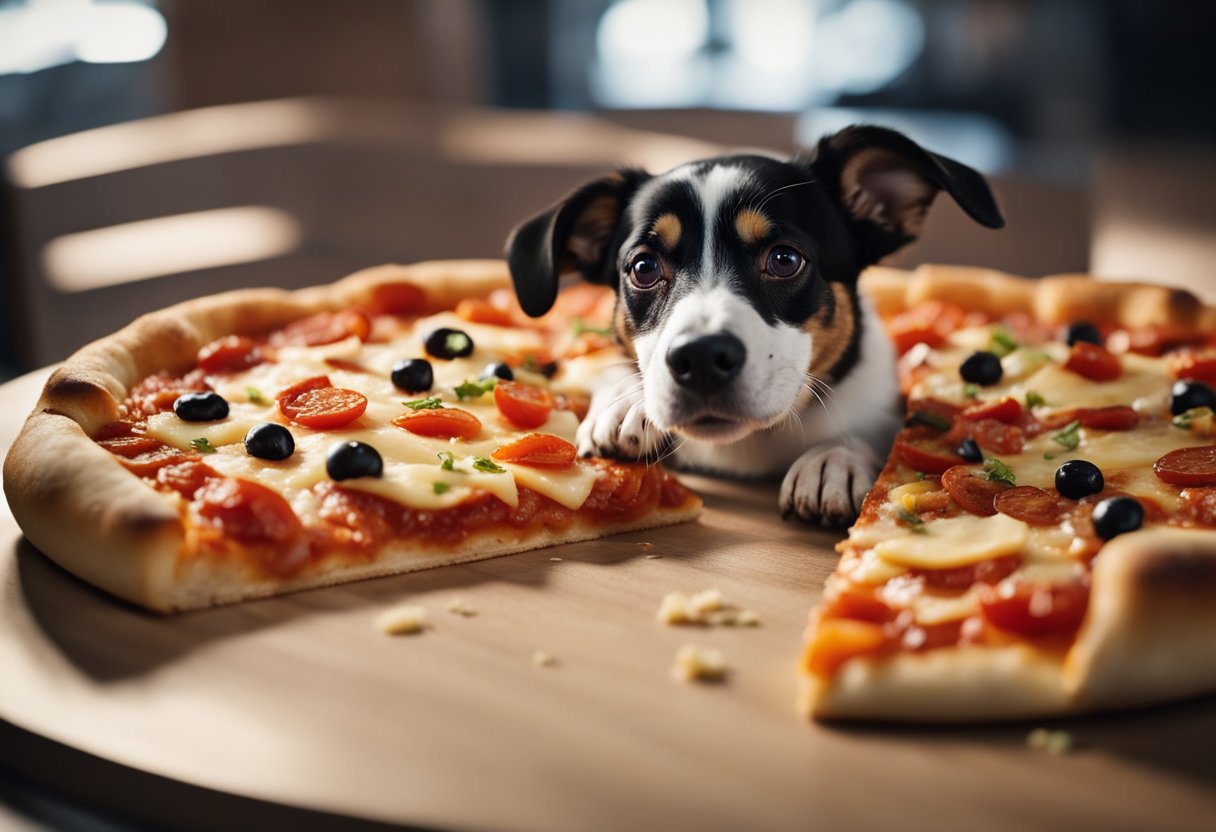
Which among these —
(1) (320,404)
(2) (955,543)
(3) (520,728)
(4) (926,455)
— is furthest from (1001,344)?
(3) (520,728)

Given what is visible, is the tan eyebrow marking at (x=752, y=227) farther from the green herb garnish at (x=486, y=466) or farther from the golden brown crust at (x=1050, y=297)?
the golden brown crust at (x=1050, y=297)

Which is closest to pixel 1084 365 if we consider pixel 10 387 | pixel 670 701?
pixel 670 701

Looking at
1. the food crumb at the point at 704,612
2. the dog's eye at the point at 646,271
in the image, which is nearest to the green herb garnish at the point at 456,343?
the dog's eye at the point at 646,271

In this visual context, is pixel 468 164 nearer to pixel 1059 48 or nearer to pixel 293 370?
pixel 293 370

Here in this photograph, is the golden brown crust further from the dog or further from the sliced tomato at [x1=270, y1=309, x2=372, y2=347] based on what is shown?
the sliced tomato at [x1=270, y1=309, x2=372, y2=347]

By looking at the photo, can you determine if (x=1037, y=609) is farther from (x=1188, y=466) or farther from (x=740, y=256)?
(x=740, y=256)
